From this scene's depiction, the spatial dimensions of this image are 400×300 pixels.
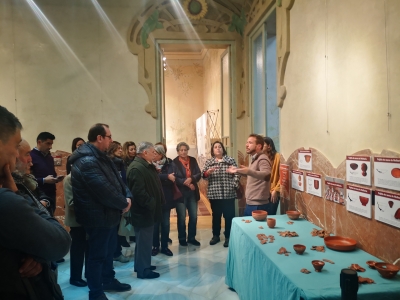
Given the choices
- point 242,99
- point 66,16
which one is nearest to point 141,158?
point 242,99

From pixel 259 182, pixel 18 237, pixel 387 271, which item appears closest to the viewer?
pixel 18 237

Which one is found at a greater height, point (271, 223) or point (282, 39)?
point (282, 39)

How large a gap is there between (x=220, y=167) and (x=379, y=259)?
2340mm

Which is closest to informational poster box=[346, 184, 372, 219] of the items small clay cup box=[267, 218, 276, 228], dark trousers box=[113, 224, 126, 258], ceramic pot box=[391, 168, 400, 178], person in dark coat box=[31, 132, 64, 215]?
ceramic pot box=[391, 168, 400, 178]

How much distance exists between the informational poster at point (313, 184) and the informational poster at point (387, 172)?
2.34ft

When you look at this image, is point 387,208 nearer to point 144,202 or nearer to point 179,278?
point 144,202

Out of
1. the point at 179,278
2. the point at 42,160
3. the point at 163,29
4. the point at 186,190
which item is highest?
the point at 163,29

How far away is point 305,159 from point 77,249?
2.31 m

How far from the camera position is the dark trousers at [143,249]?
2.92 m

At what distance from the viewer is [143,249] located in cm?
294

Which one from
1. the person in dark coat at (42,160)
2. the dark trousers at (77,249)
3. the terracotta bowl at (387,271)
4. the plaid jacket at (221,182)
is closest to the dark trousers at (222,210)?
the plaid jacket at (221,182)

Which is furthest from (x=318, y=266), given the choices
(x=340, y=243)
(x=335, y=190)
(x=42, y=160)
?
(x=42, y=160)

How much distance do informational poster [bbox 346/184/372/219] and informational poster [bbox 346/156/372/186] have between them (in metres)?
0.05

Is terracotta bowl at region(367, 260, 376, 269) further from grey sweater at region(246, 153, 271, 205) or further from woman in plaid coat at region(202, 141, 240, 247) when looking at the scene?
woman in plaid coat at region(202, 141, 240, 247)
